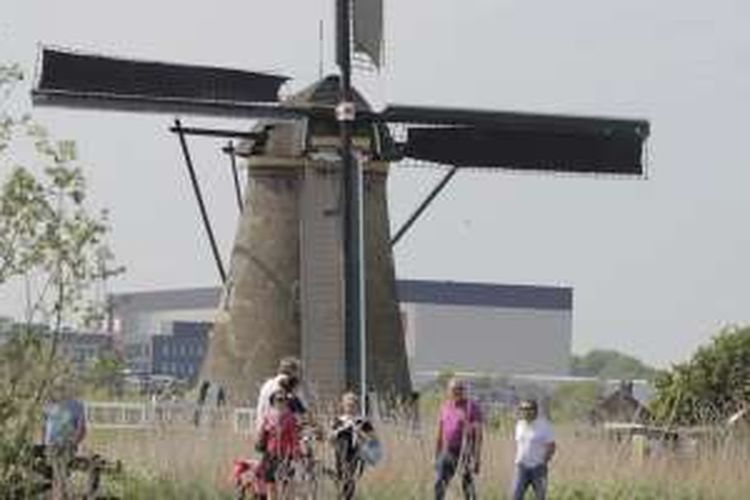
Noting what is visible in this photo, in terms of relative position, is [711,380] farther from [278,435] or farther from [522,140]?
[278,435]

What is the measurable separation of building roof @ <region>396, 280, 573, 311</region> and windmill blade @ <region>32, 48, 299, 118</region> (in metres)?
99.8

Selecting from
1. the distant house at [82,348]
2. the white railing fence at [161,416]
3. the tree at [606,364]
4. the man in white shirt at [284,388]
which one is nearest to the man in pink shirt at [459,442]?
the man in white shirt at [284,388]

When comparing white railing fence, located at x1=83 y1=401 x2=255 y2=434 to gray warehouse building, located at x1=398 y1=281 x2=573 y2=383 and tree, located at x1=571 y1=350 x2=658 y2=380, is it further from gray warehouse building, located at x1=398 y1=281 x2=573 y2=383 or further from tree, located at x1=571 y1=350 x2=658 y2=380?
tree, located at x1=571 y1=350 x2=658 y2=380

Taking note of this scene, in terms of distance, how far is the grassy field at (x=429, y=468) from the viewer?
19.7m

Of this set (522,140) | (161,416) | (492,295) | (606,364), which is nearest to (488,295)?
(492,295)

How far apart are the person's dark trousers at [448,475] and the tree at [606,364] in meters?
135

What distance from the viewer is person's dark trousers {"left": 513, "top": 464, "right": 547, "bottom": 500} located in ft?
65.3

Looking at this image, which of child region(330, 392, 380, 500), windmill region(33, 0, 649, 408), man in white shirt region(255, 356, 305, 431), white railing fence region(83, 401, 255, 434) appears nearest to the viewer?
man in white shirt region(255, 356, 305, 431)

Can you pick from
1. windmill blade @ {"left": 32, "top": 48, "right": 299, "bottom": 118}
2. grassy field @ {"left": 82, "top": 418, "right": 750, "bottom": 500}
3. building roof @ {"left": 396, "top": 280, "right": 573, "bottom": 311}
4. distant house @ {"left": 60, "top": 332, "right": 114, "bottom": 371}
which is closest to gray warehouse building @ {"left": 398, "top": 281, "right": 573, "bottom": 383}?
building roof @ {"left": 396, "top": 280, "right": 573, "bottom": 311}

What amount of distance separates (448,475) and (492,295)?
12089cm

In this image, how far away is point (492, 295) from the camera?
14062cm

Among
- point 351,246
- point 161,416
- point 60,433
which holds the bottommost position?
point 60,433

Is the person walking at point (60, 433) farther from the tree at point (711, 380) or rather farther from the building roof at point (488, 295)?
the building roof at point (488, 295)

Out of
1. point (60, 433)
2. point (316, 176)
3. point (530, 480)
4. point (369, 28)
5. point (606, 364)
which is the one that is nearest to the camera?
point (60, 433)
